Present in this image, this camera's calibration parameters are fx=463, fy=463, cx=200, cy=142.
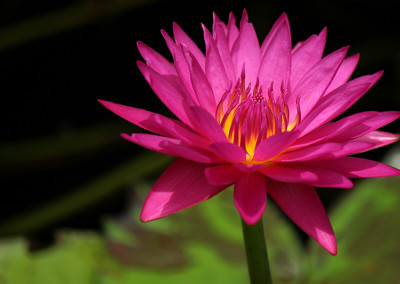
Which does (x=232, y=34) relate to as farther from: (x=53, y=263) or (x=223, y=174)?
(x=53, y=263)

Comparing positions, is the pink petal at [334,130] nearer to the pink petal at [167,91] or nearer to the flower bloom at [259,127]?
the flower bloom at [259,127]

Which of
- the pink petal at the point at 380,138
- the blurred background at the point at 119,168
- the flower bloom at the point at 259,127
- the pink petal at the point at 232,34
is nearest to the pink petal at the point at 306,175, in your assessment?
the flower bloom at the point at 259,127

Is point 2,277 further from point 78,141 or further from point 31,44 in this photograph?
point 31,44

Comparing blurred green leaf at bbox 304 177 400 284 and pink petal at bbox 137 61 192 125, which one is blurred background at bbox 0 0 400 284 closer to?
blurred green leaf at bbox 304 177 400 284

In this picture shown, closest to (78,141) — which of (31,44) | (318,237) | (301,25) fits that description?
(31,44)

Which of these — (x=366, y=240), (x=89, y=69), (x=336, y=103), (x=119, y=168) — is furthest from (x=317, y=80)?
Result: (x=89, y=69)

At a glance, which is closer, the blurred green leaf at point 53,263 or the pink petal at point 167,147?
the pink petal at point 167,147
